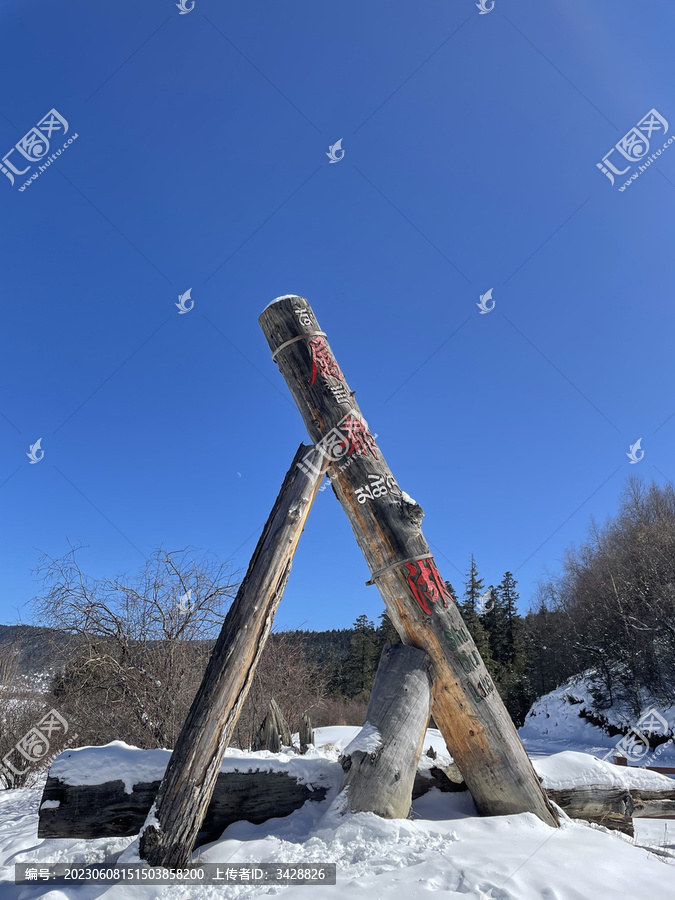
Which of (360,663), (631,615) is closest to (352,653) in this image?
(360,663)

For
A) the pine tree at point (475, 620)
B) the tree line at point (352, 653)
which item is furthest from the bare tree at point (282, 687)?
the pine tree at point (475, 620)

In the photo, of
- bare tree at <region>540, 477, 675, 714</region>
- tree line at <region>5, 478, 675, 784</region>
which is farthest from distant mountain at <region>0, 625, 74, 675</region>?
bare tree at <region>540, 477, 675, 714</region>

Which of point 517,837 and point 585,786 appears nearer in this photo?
point 517,837

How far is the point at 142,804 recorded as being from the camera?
3602mm

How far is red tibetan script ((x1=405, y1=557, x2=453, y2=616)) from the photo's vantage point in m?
4.30

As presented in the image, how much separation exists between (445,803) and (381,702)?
107cm

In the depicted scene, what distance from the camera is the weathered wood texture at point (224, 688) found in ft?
10.2

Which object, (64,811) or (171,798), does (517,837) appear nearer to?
(171,798)

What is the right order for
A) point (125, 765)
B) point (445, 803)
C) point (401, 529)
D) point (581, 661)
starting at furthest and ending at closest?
point (581, 661) < point (401, 529) < point (445, 803) < point (125, 765)

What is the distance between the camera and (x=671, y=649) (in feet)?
71.8

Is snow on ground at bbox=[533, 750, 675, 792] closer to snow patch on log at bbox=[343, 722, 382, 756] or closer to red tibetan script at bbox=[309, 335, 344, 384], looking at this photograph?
snow patch on log at bbox=[343, 722, 382, 756]

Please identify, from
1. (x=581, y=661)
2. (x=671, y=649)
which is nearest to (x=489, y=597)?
(x=581, y=661)

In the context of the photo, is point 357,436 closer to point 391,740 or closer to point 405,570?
point 405,570

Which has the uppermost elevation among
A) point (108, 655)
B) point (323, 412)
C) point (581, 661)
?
point (323, 412)
